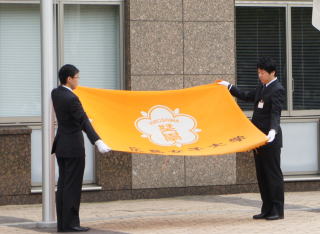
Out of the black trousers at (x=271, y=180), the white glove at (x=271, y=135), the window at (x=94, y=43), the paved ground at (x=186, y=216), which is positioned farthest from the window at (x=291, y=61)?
the white glove at (x=271, y=135)

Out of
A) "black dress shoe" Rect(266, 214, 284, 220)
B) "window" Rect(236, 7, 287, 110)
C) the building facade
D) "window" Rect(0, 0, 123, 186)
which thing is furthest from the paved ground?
"window" Rect(236, 7, 287, 110)

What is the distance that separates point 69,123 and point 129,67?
148 inches

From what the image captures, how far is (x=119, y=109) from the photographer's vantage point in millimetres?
11914

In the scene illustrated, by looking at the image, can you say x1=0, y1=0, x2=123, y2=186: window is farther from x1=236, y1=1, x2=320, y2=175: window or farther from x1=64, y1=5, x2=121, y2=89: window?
x1=236, y1=1, x2=320, y2=175: window

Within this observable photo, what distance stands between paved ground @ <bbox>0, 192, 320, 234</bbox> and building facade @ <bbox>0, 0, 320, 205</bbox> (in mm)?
342

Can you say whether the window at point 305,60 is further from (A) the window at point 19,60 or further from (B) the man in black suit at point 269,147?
(A) the window at point 19,60

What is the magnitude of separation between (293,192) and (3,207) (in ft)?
15.5

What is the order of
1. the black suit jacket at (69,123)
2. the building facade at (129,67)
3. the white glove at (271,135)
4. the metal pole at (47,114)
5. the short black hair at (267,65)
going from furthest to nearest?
1. the building facade at (129,67)
2. the short black hair at (267,65)
3. the white glove at (271,135)
4. the metal pole at (47,114)
5. the black suit jacket at (69,123)

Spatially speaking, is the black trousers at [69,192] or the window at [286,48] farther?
the window at [286,48]

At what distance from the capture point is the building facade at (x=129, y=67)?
46.6 feet

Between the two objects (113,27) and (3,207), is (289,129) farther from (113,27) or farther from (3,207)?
(3,207)

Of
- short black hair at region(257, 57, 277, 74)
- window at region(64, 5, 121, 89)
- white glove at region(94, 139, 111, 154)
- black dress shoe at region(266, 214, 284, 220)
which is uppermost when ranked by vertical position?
window at region(64, 5, 121, 89)

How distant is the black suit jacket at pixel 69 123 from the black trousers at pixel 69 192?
12 cm

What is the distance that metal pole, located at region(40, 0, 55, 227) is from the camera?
11273 mm
